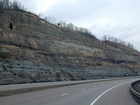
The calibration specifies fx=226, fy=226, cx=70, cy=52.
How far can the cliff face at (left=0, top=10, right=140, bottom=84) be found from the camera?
1793 inches

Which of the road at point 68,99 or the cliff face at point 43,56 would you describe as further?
the cliff face at point 43,56

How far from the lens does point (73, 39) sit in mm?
88000

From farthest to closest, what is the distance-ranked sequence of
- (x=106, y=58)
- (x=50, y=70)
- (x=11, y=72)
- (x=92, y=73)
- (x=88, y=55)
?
(x=106, y=58)
(x=88, y=55)
(x=92, y=73)
(x=50, y=70)
(x=11, y=72)

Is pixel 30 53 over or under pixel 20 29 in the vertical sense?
under

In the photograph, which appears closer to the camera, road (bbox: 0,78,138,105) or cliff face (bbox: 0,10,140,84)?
road (bbox: 0,78,138,105)

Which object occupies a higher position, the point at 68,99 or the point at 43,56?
the point at 43,56

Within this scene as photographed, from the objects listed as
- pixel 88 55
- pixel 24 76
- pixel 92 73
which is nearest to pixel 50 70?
pixel 24 76

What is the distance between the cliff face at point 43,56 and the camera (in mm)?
45531

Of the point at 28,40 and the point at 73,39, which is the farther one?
the point at 73,39

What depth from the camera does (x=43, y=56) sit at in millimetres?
60000

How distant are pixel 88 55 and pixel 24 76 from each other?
144 ft

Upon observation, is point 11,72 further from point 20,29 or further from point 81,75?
point 81,75

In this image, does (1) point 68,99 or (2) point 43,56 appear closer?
(1) point 68,99

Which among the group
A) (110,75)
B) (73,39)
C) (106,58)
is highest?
(73,39)
